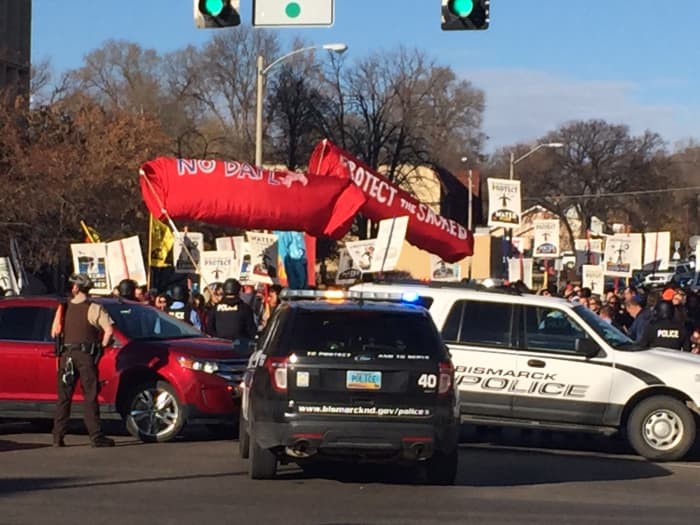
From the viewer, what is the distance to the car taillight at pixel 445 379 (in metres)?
10.8

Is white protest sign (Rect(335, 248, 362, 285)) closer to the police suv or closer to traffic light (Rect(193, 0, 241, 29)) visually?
traffic light (Rect(193, 0, 241, 29))

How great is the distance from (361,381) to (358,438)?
471 mm

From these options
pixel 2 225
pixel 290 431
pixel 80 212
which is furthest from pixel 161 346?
pixel 80 212

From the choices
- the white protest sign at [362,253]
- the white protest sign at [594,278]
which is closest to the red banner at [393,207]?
the white protest sign at [362,253]

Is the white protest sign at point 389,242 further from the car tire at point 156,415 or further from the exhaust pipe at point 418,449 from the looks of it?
the exhaust pipe at point 418,449

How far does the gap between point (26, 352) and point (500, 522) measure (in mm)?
6917

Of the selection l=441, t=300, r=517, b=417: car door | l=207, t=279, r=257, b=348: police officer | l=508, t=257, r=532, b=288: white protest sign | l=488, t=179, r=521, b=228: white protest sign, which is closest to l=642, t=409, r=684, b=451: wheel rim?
l=441, t=300, r=517, b=417: car door

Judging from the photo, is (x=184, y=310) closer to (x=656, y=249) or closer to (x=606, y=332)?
(x=606, y=332)

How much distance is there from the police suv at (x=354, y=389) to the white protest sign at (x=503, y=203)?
48.0 ft

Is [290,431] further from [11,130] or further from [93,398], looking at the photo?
[11,130]

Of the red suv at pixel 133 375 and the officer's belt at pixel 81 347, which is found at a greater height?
the officer's belt at pixel 81 347

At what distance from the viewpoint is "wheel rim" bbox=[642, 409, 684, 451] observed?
1401cm

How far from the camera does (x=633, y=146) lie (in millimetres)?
85562

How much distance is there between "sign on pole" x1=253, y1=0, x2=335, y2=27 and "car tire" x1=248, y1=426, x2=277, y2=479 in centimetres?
563
